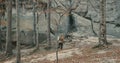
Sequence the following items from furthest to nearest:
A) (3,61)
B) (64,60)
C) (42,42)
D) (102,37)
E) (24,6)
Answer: (24,6) < (42,42) < (3,61) < (102,37) < (64,60)

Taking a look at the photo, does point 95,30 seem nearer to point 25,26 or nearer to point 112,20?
point 112,20

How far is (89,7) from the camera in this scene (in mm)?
44688

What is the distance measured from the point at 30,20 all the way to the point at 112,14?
1283 centimetres

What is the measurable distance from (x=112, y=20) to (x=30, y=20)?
42.0 ft

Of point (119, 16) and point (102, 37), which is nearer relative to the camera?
point (102, 37)

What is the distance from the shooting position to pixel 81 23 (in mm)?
43844

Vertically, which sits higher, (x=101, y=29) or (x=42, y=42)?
(x=101, y=29)

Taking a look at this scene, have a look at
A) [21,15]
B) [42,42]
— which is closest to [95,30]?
[42,42]

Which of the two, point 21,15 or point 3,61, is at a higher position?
point 21,15

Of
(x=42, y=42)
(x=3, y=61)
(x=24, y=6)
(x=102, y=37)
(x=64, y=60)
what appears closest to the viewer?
(x=64, y=60)

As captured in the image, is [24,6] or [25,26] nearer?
[25,26]

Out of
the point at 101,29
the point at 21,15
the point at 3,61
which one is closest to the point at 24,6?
the point at 21,15

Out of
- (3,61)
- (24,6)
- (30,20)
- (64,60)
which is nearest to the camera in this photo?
(64,60)

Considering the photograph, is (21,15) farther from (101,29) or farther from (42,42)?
(101,29)
